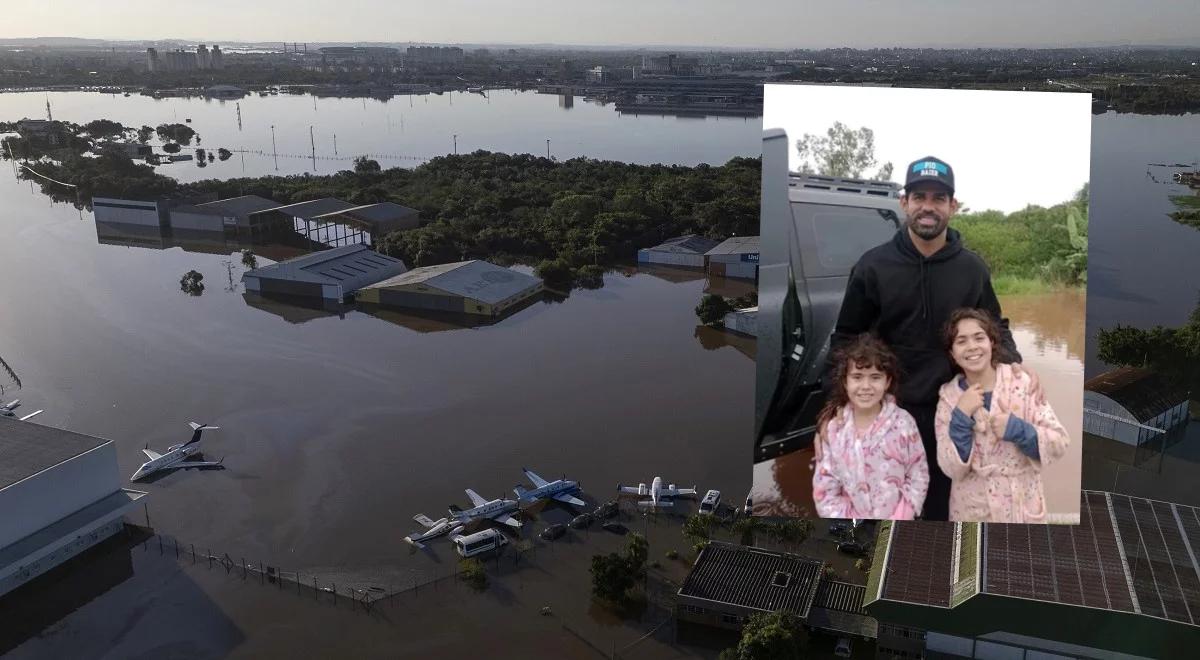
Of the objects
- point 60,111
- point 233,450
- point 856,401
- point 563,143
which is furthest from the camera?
point 60,111

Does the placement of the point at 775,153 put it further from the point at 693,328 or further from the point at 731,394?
the point at 693,328

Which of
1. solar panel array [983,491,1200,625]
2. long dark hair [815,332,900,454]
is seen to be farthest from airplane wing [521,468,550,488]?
long dark hair [815,332,900,454]

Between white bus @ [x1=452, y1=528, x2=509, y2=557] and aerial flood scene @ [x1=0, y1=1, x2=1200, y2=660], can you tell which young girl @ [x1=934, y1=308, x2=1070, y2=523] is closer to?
aerial flood scene @ [x1=0, y1=1, x2=1200, y2=660]

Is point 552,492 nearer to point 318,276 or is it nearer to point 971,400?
point 971,400

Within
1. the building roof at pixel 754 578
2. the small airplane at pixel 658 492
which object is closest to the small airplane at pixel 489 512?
the small airplane at pixel 658 492

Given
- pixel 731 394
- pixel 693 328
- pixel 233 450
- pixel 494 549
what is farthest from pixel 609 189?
pixel 494 549

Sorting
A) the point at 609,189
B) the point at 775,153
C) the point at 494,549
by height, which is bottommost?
the point at 494,549
